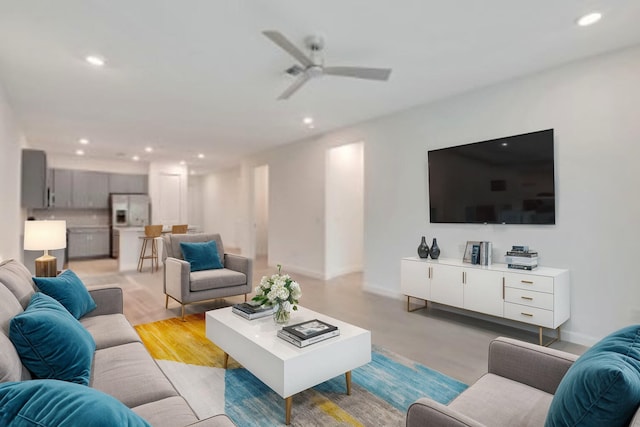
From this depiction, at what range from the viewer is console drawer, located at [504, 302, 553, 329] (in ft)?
9.89

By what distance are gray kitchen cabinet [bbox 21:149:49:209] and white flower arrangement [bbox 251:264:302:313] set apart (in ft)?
17.8

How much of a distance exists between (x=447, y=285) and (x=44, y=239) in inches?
161

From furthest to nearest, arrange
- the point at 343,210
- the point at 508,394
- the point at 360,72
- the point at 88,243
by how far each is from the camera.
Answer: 1. the point at 88,243
2. the point at 343,210
3. the point at 360,72
4. the point at 508,394

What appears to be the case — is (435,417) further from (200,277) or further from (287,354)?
(200,277)

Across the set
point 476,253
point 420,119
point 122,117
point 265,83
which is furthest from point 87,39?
point 476,253

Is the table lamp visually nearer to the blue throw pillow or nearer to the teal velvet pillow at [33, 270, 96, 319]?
the teal velvet pillow at [33, 270, 96, 319]

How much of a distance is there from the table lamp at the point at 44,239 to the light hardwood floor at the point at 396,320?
3.35ft

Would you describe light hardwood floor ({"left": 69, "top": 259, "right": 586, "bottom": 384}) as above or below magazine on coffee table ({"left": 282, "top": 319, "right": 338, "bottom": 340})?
below

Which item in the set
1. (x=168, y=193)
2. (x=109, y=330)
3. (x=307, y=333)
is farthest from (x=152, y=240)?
(x=307, y=333)

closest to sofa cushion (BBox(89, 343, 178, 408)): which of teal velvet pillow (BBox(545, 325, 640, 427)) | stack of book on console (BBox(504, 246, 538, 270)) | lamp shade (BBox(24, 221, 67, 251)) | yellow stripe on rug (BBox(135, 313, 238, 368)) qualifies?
yellow stripe on rug (BBox(135, 313, 238, 368))

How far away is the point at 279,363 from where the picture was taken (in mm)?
1927

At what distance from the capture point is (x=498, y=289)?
3.30 m

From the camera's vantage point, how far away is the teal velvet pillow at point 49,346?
1.35 meters

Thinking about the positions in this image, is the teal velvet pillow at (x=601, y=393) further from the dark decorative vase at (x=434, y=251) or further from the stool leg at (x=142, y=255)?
the stool leg at (x=142, y=255)
